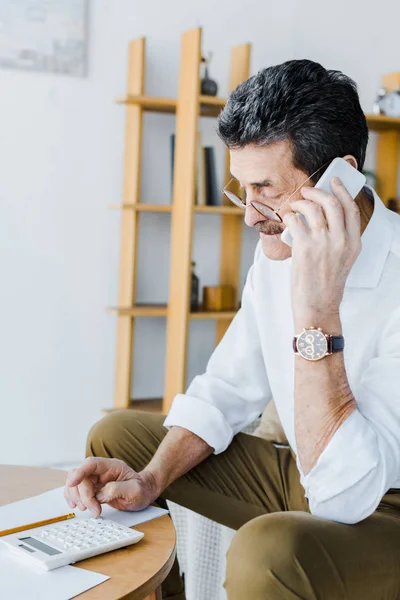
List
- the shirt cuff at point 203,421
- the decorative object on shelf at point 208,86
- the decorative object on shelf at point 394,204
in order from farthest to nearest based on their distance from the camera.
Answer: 1. the decorative object on shelf at point 394,204
2. the decorative object on shelf at point 208,86
3. the shirt cuff at point 203,421

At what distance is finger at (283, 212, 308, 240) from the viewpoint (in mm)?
1244

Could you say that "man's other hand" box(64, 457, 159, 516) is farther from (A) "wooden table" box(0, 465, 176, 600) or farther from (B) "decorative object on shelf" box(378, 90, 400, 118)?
(B) "decorative object on shelf" box(378, 90, 400, 118)

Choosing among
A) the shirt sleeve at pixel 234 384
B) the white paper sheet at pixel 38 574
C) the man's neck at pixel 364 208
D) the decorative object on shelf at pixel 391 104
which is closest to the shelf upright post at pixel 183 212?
the decorative object on shelf at pixel 391 104

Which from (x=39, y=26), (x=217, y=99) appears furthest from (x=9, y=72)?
(x=217, y=99)

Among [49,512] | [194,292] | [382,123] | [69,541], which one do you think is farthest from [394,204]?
[69,541]

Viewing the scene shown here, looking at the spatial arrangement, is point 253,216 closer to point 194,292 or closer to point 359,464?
point 359,464

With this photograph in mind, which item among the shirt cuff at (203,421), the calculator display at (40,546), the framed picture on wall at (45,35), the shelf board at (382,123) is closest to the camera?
the calculator display at (40,546)

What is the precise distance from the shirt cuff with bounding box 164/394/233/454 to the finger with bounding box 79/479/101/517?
30cm

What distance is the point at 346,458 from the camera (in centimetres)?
116

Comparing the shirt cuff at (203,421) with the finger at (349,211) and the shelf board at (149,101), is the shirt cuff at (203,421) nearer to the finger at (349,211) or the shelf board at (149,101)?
the finger at (349,211)

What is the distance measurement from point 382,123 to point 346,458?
2552mm

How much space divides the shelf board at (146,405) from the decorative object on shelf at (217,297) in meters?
0.43

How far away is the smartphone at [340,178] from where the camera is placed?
4.27 feet

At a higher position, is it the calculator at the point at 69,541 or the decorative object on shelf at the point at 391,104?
the decorative object on shelf at the point at 391,104
